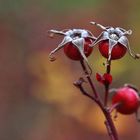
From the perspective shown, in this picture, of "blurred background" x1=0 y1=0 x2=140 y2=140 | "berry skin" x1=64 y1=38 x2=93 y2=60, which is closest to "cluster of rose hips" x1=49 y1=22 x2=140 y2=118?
"berry skin" x1=64 y1=38 x2=93 y2=60

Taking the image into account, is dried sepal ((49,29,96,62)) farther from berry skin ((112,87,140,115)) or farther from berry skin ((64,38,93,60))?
berry skin ((112,87,140,115))

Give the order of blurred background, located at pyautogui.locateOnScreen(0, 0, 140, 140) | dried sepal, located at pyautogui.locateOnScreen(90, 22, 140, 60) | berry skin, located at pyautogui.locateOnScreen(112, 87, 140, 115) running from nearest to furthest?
1. dried sepal, located at pyautogui.locateOnScreen(90, 22, 140, 60)
2. berry skin, located at pyautogui.locateOnScreen(112, 87, 140, 115)
3. blurred background, located at pyautogui.locateOnScreen(0, 0, 140, 140)

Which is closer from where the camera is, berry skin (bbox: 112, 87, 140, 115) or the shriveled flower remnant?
the shriveled flower remnant

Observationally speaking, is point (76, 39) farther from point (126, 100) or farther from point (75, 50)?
point (126, 100)

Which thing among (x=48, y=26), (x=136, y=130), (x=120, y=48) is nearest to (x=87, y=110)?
(x=136, y=130)

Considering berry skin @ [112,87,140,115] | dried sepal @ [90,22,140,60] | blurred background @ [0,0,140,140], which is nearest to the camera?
dried sepal @ [90,22,140,60]

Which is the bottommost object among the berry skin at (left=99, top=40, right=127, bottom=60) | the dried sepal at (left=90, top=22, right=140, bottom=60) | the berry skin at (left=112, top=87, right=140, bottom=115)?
the berry skin at (left=112, top=87, right=140, bottom=115)

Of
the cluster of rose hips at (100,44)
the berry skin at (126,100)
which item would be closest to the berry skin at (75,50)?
the cluster of rose hips at (100,44)
